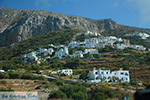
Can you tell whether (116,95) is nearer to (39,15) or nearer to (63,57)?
(63,57)

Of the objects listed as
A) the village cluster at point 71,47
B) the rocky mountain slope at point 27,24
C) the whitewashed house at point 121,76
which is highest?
the rocky mountain slope at point 27,24

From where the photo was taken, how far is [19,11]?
13475cm

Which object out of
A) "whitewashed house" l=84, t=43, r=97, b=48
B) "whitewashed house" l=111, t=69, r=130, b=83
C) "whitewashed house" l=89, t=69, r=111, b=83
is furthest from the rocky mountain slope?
"whitewashed house" l=111, t=69, r=130, b=83

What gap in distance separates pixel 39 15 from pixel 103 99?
371 feet

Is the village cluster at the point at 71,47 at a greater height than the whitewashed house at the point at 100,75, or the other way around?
the village cluster at the point at 71,47

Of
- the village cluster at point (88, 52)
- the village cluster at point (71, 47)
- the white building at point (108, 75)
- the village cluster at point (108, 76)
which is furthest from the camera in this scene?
the village cluster at point (71, 47)

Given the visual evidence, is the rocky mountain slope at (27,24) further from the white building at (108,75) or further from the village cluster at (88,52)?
the white building at (108,75)

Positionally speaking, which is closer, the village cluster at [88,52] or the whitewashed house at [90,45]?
the village cluster at [88,52]

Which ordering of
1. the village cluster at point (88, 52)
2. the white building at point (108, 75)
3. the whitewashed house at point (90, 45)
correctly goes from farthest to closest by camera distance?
the whitewashed house at point (90, 45)
the village cluster at point (88, 52)
the white building at point (108, 75)

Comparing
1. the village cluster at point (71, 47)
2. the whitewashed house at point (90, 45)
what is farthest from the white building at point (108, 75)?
the whitewashed house at point (90, 45)

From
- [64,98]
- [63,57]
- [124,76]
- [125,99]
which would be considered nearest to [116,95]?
[125,99]

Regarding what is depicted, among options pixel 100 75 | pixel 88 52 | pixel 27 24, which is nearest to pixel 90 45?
pixel 88 52

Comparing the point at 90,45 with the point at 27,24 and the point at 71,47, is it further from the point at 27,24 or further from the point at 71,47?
the point at 27,24

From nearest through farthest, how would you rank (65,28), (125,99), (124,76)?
(125,99), (124,76), (65,28)
